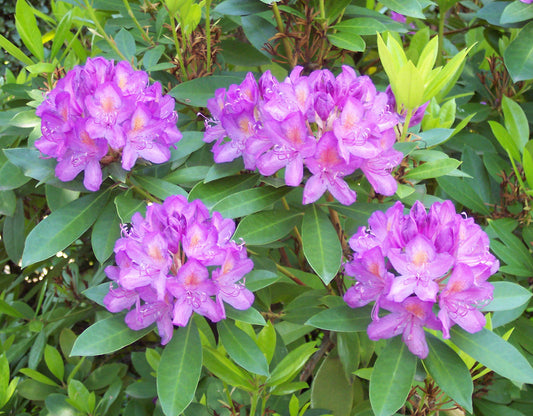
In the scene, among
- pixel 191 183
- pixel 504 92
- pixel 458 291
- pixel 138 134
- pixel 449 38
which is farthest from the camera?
pixel 449 38

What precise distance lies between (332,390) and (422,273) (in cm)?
61

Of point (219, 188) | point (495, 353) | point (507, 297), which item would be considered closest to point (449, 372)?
point (495, 353)

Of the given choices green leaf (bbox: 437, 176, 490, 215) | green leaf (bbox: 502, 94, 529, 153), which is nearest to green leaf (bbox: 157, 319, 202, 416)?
green leaf (bbox: 437, 176, 490, 215)

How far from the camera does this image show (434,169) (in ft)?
3.97

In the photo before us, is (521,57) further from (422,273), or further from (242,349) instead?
(242,349)

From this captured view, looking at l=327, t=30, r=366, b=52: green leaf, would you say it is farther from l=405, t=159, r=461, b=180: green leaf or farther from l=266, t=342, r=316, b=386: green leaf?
l=266, t=342, r=316, b=386: green leaf

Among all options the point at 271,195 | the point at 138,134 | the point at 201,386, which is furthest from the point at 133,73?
the point at 201,386

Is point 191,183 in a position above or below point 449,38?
above

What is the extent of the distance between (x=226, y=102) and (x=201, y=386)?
87 cm

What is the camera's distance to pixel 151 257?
3.30 ft

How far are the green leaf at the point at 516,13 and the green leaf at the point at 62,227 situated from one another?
1.12 m

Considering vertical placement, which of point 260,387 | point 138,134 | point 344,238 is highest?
point 138,134

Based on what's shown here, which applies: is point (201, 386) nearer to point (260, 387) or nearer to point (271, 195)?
point (260, 387)

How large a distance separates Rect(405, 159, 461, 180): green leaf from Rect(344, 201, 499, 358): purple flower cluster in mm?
162
